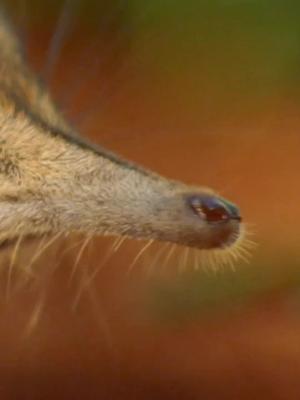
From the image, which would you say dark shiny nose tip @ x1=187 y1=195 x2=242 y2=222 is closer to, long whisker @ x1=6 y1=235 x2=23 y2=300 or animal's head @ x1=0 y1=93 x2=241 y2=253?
animal's head @ x1=0 y1=93 x2=241 y2=253

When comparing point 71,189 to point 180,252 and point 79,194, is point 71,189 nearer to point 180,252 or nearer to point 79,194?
point 79,194

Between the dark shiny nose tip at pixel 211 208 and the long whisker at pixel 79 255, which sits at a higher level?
the dark shiny nose tip at pixel 211 208

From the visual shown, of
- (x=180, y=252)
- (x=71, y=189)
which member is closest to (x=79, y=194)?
(x=71, y=189)

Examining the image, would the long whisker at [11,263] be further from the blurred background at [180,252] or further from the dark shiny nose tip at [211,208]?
the dark shiny nose tip at [211,208]

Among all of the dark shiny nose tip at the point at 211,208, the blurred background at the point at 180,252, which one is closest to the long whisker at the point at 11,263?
the blurred background at the point at 180,252

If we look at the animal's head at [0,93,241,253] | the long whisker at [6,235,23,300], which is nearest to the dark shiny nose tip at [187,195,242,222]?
the animal's head at [0,93,241,253]

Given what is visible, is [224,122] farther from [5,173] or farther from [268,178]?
[5,173]
